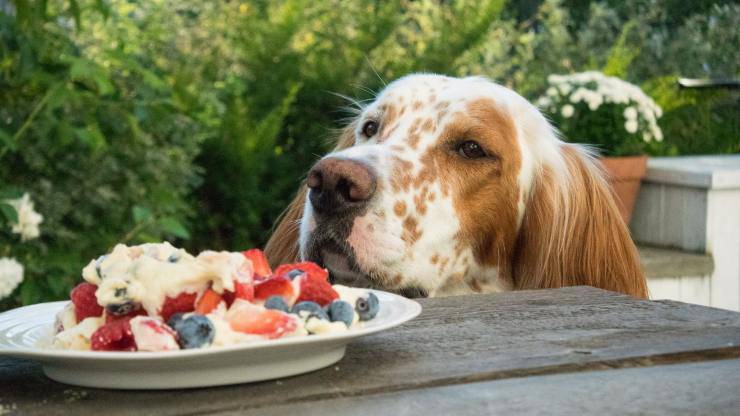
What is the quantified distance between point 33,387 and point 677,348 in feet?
2.44

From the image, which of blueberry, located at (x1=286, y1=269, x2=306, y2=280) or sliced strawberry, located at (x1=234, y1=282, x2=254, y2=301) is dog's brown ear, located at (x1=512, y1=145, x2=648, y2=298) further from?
sliced strawberry, located at (x1=234, y1=282, x2=254, y2=301)

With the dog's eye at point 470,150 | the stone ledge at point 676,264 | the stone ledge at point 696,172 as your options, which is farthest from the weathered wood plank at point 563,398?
the stone ledge at point 696,172

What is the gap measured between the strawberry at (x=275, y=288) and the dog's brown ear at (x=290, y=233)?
1.68m

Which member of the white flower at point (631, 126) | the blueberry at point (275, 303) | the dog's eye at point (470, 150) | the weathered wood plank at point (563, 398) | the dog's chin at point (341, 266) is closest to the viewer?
the weathered wood plank at point (563, 398)

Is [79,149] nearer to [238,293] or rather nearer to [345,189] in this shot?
[345,189]

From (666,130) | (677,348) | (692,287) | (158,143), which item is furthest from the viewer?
(666,130)

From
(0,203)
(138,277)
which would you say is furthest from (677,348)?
(0,203)

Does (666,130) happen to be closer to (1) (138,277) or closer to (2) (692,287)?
(2) (692,287)

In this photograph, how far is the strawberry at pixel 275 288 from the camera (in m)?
1.24

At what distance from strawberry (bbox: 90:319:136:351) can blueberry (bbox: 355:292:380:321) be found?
0.90 ft

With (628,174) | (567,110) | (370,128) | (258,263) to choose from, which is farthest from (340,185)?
(567,110)

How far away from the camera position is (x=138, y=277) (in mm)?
1187

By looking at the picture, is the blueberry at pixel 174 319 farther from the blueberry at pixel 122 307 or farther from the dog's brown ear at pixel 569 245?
the dog's brown ear at pixel 569 245

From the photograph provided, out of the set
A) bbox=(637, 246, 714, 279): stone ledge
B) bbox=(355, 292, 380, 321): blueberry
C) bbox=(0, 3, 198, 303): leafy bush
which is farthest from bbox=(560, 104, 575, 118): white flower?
bbox=(355, 292, 380, 321): blueberry
